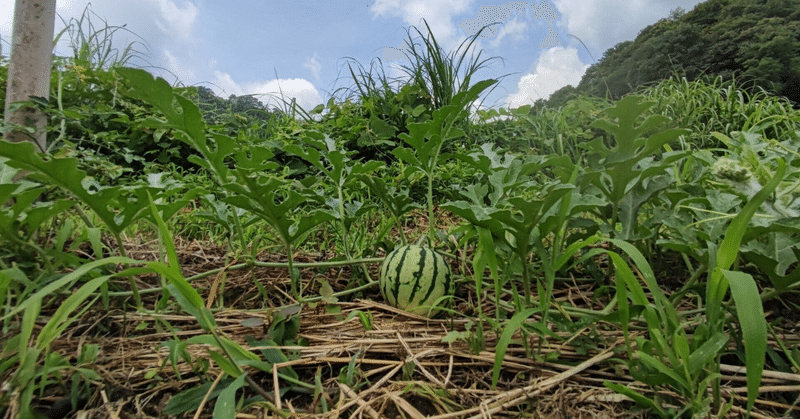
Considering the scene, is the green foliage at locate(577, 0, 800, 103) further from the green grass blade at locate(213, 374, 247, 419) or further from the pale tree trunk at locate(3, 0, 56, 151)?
the green grass blade at locate(213, 374, 247, 419)

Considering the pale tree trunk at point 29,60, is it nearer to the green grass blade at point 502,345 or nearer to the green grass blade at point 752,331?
the green grass blade at point 502,345

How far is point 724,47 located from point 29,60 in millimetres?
18834

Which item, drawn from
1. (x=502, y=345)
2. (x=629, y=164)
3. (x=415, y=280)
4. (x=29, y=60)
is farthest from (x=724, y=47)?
(x=29, y=60)

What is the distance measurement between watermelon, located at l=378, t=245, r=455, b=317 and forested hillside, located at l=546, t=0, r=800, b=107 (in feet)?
24.8

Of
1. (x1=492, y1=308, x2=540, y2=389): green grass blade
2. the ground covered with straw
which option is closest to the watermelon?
the ground covered with straw

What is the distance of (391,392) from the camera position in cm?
95

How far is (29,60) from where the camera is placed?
1789 millimetres

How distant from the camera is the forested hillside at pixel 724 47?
9.84 meters

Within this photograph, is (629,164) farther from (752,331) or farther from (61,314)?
(61,314)

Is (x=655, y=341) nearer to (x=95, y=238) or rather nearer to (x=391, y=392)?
(x=391, y=392)

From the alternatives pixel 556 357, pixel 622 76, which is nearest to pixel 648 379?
pixel 556 357

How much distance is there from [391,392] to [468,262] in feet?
3.11

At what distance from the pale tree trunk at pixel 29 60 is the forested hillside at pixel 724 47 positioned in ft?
26.3

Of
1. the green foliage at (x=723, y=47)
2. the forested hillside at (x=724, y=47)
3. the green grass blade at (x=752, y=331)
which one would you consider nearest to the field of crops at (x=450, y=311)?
the green grass blade at (x=752, y=331)
